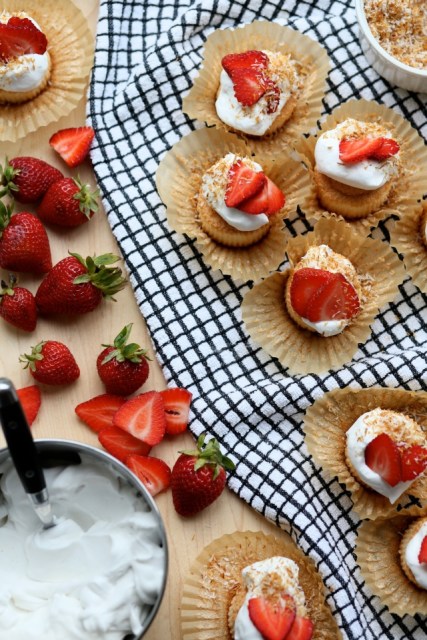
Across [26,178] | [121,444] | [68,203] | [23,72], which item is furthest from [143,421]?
[23,72]

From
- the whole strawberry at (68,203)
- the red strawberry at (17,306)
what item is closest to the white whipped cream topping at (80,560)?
the red strawberry at (17,306)

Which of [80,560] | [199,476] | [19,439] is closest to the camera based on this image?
[19,439]

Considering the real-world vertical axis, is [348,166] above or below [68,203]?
below

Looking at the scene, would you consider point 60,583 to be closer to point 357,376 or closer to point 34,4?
point 357,376

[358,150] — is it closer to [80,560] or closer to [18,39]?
[18,39]

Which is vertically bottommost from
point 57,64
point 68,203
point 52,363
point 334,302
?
point 334,302

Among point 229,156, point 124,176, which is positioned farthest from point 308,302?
point 124,176
